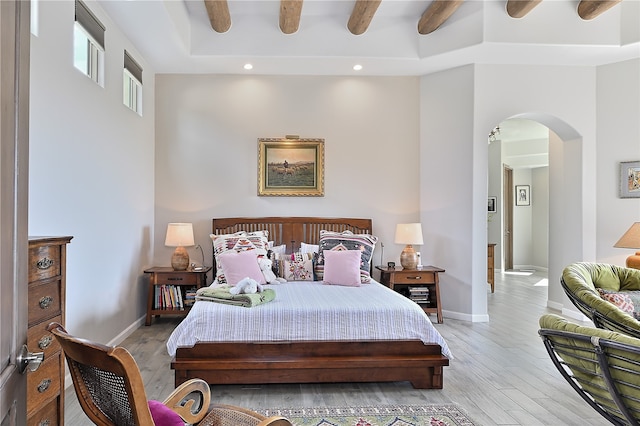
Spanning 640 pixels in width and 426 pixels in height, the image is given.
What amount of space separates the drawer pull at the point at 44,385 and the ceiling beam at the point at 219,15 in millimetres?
3578

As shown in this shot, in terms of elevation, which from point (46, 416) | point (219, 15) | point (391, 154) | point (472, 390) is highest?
point (219, 15)

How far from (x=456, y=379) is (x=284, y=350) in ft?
4.54

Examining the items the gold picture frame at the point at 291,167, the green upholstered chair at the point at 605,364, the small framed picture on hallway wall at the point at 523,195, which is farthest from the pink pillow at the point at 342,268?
the small framed picture on hallway wall at the point at 523,195

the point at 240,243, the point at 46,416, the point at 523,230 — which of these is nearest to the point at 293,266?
the point at 240,243

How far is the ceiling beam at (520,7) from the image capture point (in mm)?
4074

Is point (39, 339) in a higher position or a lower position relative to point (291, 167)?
lower

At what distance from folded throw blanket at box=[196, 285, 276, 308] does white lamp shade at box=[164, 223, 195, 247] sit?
1.58 meters

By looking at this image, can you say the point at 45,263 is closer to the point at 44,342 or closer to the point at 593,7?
the point at 44,342

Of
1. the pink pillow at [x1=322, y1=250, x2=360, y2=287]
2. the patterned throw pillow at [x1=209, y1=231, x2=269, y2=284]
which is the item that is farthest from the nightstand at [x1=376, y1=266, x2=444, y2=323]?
the patterned throw pillow at [x1=209, y1=231, x2=269, y2=284]

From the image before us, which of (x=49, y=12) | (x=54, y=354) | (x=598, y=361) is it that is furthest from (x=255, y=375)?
(x=49, y=12)

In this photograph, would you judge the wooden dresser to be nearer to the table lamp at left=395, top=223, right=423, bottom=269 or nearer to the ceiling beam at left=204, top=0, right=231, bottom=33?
the ceiling beam at left=204, top=0, right=231, bottom=33

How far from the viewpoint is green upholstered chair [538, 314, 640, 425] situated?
5.51 ft

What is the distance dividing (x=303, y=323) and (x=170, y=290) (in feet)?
7.77

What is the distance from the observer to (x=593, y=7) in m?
4.19
